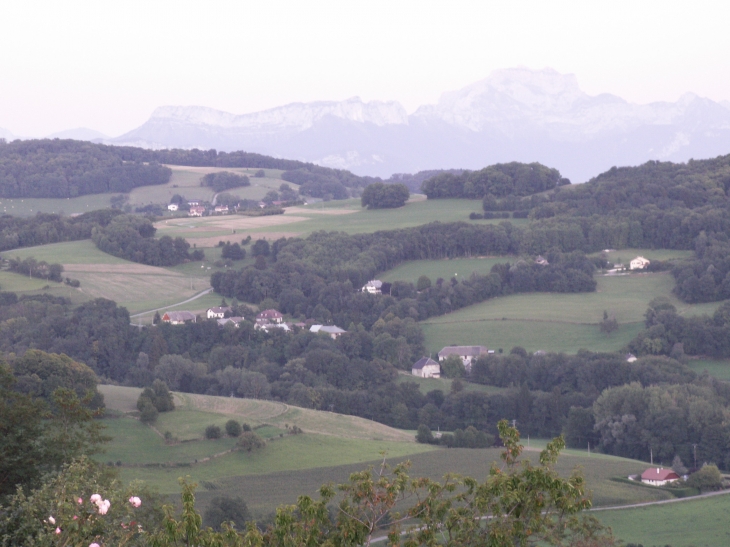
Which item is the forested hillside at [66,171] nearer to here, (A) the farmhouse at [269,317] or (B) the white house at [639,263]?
(A) the farmhouse at [269,317]

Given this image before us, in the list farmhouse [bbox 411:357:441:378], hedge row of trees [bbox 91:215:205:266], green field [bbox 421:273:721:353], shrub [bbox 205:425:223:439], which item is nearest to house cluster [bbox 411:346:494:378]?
farmhouse [bbox 411:357:441:378]

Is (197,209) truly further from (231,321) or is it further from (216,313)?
(231,321)

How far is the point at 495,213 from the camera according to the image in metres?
80.9

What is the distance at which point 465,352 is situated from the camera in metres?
53.4

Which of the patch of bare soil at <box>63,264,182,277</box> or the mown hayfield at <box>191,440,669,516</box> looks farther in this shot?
the patch of bare soil at <box>63,264,182,277</box>

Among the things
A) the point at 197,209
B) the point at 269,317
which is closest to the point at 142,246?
the point at 269,317

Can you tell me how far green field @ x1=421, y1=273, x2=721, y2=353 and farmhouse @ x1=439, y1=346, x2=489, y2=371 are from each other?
62.4 inches

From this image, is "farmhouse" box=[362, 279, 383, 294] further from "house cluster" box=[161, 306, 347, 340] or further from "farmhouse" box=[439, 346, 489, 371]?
"farmhouse" box=[439, 346, 489, 371]

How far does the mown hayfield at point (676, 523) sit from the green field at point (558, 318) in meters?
22.6

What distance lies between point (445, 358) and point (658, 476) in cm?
1979

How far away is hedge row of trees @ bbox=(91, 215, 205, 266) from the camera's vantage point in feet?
243

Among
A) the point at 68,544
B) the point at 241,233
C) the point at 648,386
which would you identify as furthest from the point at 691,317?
the point at 68,544

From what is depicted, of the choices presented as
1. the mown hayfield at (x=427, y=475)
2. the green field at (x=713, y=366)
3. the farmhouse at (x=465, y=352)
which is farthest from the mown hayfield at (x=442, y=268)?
the mown hayfield at (x=427, y=475)

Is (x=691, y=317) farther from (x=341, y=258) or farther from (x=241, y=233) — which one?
(x=241, y=233)
